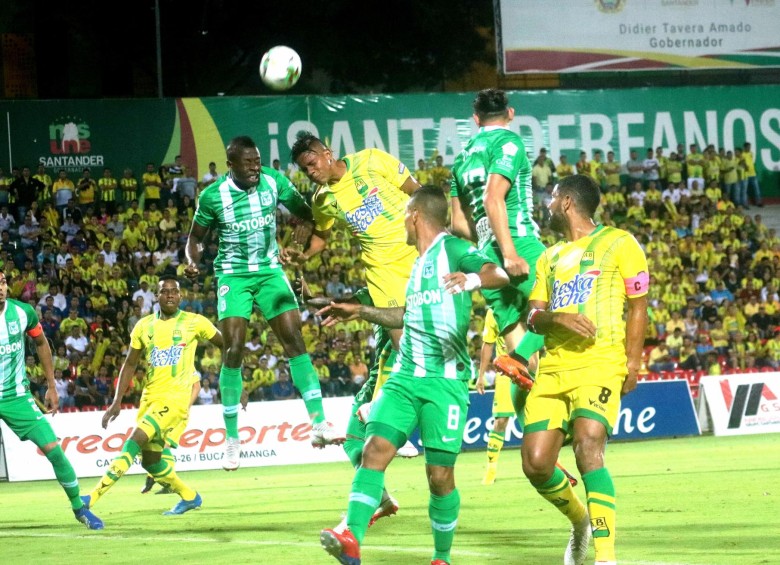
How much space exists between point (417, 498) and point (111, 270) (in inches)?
558

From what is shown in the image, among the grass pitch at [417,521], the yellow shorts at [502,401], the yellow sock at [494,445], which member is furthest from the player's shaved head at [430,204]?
the yellow sock at [494,445]

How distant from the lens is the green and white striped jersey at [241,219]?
36.3 ft

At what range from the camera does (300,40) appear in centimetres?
3722

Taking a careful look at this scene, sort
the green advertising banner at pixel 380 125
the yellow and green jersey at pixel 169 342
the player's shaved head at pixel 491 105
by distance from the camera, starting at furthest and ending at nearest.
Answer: the green advertising banner at pixel 380 125, the yellow and green jersey at pixel 169 342, the player's shaved head at pixel 491 105

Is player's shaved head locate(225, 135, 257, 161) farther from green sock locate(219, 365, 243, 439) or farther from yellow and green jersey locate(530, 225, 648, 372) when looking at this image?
yellow and green jersey locate(530, 225, 648, 372)

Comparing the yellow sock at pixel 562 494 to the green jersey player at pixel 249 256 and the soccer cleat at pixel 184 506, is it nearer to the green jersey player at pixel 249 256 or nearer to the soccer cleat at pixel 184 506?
the green jersey player at pixel 249 256

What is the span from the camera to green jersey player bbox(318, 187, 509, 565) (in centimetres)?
673

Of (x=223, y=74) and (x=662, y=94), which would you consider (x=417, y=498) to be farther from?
(x=223, y=74)

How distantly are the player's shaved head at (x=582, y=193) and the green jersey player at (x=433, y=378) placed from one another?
743mm

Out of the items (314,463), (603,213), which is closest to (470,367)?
(314,463)

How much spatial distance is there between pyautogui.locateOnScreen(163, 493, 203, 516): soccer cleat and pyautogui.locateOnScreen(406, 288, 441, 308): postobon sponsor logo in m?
5.98

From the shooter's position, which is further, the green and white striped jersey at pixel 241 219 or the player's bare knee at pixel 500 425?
the player's bare knee at pixel 500 425

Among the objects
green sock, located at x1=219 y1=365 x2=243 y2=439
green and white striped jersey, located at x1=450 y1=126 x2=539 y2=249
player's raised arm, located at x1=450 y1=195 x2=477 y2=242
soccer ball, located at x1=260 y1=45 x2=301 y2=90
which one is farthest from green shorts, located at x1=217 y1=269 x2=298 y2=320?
green and white striped jersey, located at x1=450 y1=126 x2=539 y2=249

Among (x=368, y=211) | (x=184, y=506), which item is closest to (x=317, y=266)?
(x=184, y=506)
